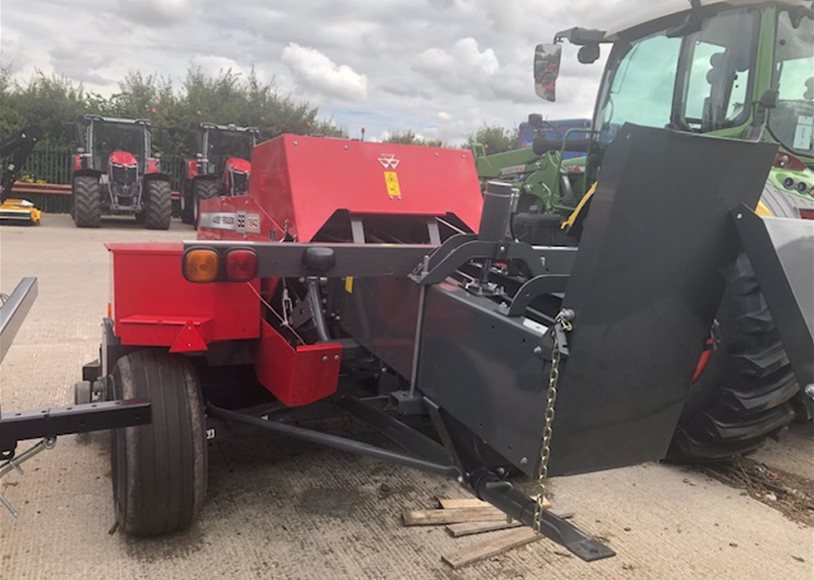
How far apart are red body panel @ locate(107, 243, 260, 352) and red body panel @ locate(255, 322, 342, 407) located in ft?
0.94

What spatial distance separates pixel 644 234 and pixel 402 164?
5.89 ft

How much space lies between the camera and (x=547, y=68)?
183 inches

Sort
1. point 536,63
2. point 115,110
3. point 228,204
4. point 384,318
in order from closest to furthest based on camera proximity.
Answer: point 384,318 → point 228,204 → point 536,63 → point 115,110

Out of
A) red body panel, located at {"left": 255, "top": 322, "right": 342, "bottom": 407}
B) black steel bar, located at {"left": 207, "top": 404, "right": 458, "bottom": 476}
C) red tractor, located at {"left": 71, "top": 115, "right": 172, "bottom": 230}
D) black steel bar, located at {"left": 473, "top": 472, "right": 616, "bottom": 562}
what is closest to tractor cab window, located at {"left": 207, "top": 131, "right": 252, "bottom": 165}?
red tractor, located at {"left": 71, "top": 115, "right": 172, "bottom": 230}

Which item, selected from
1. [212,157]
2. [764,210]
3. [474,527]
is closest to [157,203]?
[212,157]

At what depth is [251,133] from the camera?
14.8 m

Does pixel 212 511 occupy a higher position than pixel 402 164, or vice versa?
pixel 402 164

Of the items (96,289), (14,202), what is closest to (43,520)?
(96,289)

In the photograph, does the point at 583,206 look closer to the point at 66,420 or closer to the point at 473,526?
the point at 473,526

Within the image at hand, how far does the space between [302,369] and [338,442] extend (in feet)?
1.02

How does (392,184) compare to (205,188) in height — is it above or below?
above

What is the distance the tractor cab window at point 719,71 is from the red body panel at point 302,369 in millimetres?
2628

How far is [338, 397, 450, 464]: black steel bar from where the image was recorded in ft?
7.60

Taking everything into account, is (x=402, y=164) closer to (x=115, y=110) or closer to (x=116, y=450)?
(x=116, y=450)
